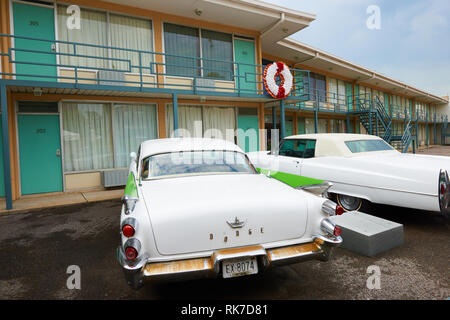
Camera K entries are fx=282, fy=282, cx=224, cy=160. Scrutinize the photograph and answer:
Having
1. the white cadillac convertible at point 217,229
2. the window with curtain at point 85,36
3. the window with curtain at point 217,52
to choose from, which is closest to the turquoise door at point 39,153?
the window with curtain at point 85,36

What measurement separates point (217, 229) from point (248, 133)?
968 cm

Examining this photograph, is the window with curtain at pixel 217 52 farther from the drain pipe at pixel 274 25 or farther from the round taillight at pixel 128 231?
the round taillight at pixel 128 231

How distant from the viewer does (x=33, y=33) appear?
7980 millimetres

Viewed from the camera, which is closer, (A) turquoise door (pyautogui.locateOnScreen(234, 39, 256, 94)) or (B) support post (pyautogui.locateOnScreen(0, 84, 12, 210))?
(B) support post (pyautogui.locateOnScreen(0, 84, 12, 210))

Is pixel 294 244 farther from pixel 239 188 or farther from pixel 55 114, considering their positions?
pixel 55 114

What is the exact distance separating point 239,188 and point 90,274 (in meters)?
2.11

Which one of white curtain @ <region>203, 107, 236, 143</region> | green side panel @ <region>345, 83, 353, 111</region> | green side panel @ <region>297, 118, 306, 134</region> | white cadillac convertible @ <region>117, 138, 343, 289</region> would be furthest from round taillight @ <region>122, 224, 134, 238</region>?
green side panel @ <region>345, 83, 353, 111</region>

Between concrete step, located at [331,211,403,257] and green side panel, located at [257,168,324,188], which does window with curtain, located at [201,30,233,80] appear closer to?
green side panel, located at [257,168,324,188]

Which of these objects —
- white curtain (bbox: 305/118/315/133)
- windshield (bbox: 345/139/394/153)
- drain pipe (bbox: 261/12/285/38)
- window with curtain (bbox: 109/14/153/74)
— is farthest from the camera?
white curtain (bbox: 305/118/315/133)

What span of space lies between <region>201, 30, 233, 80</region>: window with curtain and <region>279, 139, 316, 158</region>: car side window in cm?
507

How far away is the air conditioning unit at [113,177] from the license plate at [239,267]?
7400mm

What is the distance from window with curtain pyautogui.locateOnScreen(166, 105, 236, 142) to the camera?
416 inches

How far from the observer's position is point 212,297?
2838 millimetres

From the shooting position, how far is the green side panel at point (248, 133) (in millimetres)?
11828
